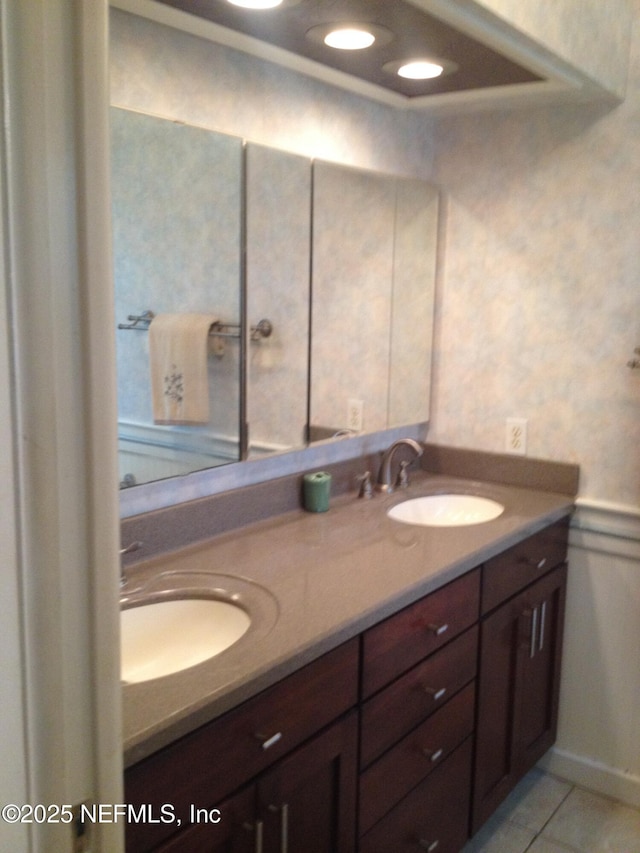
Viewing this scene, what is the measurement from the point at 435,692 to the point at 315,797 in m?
0.42

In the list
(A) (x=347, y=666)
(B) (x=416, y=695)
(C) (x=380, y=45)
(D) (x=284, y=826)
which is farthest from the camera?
(C) (x=380, y=45)

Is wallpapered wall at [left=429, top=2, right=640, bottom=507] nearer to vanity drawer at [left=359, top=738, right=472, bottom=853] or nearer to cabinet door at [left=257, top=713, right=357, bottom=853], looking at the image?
vanity drawer at [left=359, top=738, right=472, bottom=853]

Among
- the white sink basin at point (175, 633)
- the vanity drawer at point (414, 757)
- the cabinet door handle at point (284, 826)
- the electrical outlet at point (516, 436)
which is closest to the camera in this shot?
the cabinet door handle at point (284, 826)

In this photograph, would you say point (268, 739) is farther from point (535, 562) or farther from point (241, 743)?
point (535, 562)

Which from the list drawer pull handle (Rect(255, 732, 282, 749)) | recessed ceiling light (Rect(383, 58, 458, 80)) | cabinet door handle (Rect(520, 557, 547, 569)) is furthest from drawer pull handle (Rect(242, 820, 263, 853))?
recessed ceiling light (Rect(383, 58, 458, 80))

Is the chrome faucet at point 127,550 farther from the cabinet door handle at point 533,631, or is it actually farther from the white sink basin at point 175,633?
the cabinet door handle at point 533,631

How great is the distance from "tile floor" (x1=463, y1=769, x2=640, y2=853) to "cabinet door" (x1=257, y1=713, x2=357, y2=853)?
77 centimetres

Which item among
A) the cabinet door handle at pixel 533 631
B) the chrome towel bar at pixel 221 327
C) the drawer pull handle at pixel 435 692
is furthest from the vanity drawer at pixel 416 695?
the chrome towel bar at pixel 221 327

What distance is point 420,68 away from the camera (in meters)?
1.90

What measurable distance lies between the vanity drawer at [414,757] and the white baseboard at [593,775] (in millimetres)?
712

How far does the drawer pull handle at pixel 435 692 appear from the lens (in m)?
1.66

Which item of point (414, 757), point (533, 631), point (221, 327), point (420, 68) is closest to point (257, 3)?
point (420, 68)

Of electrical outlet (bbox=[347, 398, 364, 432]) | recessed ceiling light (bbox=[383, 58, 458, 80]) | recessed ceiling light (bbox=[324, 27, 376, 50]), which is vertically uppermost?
recessed ceiling light (bbox=[383, 58, 458, 80])

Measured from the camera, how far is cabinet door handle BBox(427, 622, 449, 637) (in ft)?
5.36
